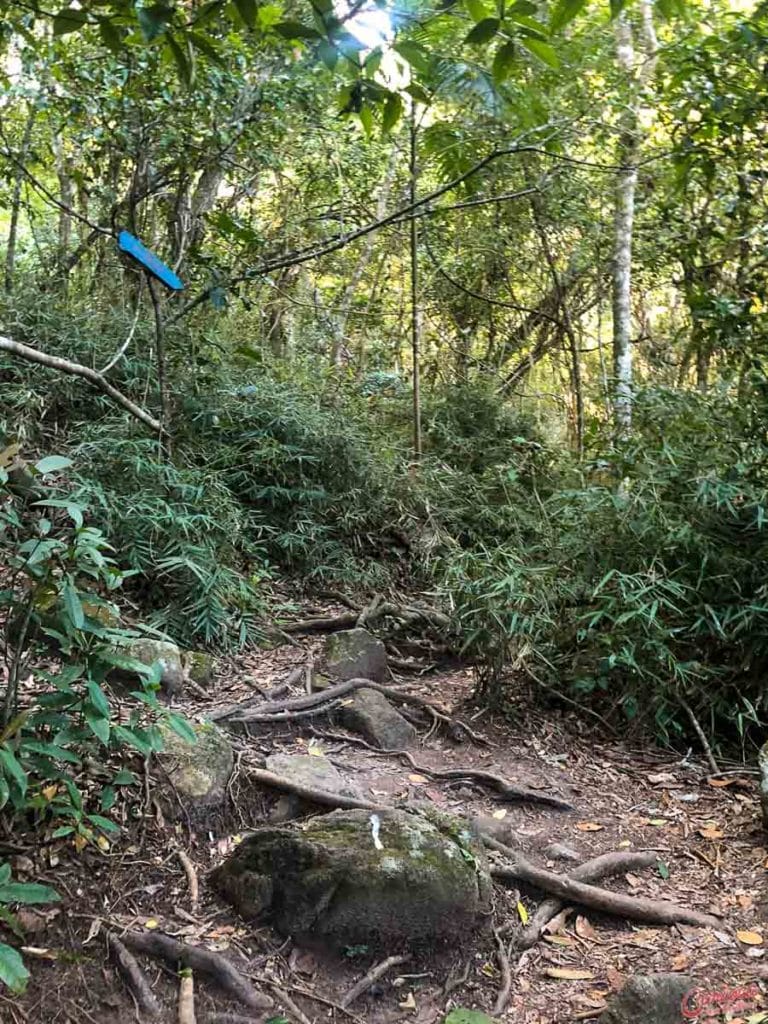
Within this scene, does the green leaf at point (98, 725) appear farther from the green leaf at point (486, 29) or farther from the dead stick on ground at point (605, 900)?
the green leaf at point (486, 29)

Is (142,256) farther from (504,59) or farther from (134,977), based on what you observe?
(134,977)

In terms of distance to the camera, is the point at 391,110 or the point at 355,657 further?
the point at 355,657

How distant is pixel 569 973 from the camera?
267 cm

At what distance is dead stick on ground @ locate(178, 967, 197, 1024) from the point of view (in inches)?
87.8

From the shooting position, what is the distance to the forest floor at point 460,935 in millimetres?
2346

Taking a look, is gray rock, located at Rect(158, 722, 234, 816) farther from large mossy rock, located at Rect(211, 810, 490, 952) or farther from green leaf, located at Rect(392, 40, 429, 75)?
green leaf, located at Rect(392, 40, 429, 75)

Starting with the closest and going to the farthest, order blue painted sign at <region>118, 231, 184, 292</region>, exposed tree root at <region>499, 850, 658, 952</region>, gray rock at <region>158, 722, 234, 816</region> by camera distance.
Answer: exposed tree root at <region>499, 850, 658, 952</region> < gray rock at <region>158, 722, 234, 816</region> < blue painted sign at <region>118, 231, 184, 292</region>

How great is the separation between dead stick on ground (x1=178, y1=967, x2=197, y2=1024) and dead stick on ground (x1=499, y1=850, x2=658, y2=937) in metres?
1.08

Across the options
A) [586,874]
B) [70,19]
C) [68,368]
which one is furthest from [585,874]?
[70,19]

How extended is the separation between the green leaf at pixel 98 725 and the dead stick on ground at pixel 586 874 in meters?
1.56

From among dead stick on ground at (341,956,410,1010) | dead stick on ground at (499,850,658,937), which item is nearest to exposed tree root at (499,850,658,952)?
dead stick on ground at (499,850,658,937)

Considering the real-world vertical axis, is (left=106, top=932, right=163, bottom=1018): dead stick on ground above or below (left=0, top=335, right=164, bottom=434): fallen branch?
below

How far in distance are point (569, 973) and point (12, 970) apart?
69.4 inches

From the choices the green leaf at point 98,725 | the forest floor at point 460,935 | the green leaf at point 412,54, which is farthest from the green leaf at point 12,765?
the green leaf at point 412,54
